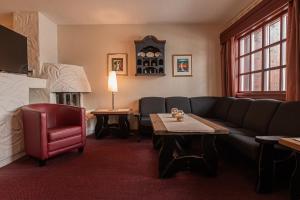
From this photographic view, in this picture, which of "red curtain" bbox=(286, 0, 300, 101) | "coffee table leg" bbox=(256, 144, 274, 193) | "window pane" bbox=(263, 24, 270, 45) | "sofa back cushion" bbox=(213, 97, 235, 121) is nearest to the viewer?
"coffee table leg" bbox=(256, 144, 274, 193)

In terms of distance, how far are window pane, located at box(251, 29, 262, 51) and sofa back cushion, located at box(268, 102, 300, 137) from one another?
5.34ft

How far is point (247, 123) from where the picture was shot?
301 centimetres

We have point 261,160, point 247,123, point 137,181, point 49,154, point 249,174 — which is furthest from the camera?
point 247,123

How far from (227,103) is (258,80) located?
0.66 meters

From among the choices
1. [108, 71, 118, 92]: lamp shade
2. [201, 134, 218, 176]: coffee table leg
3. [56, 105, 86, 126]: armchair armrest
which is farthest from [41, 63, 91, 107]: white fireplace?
[201, 134, 218, 176]: coffee table leg

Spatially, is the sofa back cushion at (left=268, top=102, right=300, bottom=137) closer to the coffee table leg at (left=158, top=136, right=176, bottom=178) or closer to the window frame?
the window frame

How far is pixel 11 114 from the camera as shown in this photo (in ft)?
9.49

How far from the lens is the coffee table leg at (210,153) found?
2.29 m

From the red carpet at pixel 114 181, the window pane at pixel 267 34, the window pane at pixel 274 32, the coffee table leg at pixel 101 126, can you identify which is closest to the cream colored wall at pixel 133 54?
the coffee table leg at pixel 101 126

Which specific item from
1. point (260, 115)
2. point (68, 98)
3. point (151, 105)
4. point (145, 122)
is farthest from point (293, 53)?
point (68, 98)

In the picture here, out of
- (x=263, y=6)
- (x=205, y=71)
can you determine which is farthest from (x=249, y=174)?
(x=205, y=71)

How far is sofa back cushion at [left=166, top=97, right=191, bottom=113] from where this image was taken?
450 centimetres

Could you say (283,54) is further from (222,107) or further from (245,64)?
(222,107)

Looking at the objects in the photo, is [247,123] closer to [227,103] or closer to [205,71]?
[227,103]
